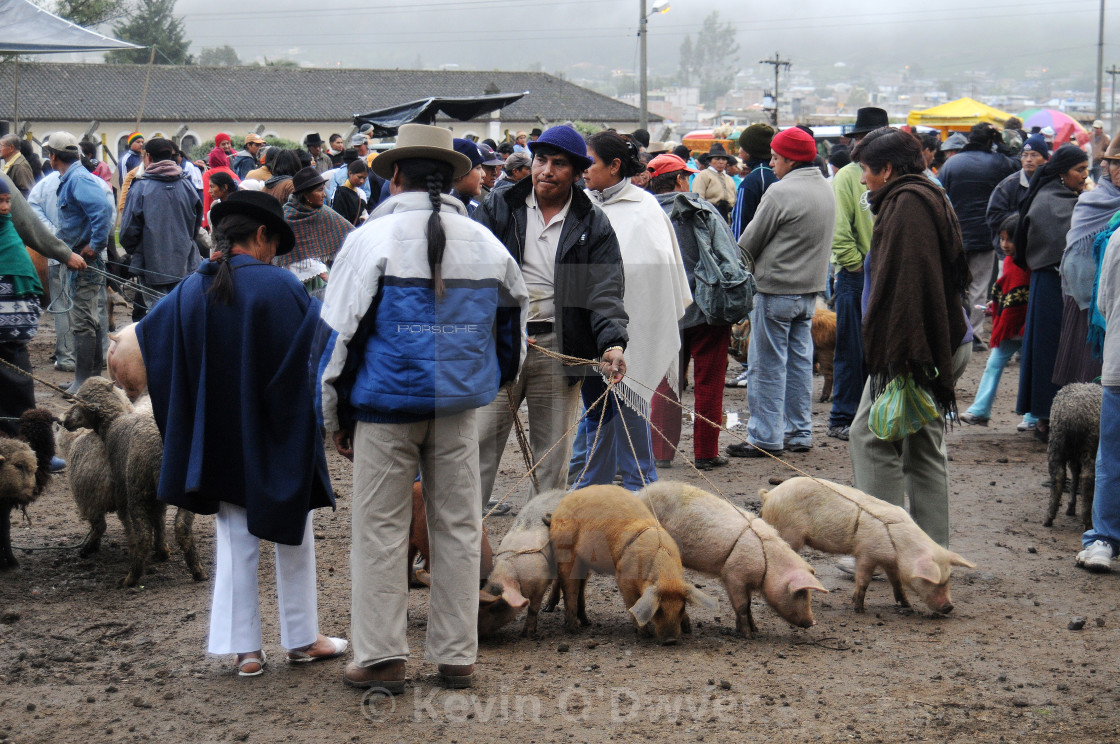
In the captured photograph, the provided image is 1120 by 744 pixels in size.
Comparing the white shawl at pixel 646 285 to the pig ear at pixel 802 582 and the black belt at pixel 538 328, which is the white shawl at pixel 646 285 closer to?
the black belt at pixel 538 328

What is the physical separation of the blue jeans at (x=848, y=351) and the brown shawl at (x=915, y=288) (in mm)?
3175

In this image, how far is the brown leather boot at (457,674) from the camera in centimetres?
404

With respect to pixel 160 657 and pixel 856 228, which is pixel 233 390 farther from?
pixel 856 228

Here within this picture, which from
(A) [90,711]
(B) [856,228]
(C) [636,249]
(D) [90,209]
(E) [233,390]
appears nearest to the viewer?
(A) [90,711]

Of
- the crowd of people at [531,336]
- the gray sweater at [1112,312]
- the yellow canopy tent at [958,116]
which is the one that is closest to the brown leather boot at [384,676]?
the crowd of people at [531,336]

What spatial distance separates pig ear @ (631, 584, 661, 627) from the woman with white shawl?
1.57 metres

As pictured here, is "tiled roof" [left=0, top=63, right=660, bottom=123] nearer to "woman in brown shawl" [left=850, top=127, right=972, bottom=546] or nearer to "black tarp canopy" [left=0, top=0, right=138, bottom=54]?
"black tarp canopy" [left=0, top=0, right=138, bottom=54]

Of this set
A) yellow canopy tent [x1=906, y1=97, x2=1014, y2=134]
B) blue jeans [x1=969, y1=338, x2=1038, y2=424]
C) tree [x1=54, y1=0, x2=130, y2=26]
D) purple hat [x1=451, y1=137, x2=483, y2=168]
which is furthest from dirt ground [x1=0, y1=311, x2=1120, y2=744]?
tree [x1=54, y1=0, x2=130, y2=26]

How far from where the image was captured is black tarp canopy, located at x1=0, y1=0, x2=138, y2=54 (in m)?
11.1

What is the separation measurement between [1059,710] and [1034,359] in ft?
15.7

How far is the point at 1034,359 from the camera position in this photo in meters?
8.13

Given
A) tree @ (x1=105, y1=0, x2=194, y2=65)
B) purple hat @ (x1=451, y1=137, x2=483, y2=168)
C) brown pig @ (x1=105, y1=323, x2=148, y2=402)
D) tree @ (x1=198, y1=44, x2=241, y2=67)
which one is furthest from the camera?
tree @ (x1=198, y1=44, x2=241, y2=67)

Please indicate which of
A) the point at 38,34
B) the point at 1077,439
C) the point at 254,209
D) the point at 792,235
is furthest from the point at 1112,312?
the point at 38,34

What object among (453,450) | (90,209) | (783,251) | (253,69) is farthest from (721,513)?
(253,69)
